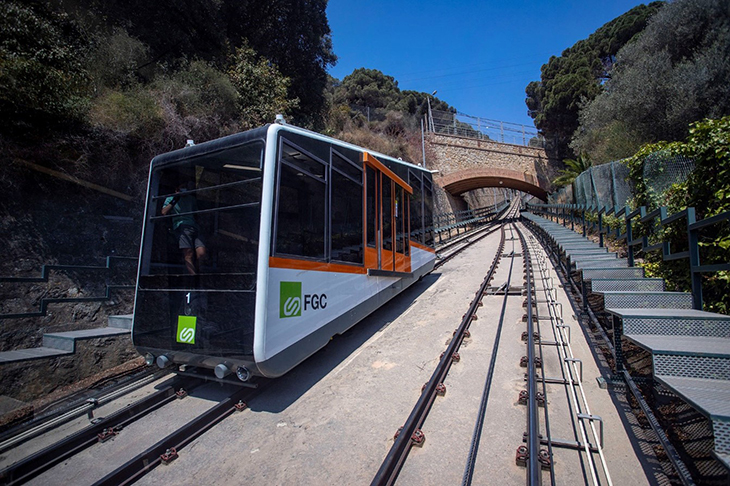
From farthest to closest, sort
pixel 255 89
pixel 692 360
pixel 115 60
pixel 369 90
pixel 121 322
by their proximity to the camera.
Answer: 1. pixel 369 90
2. pixel 255 89
3. pixel 115 60
4. pixel 121 322
5. pixel 692 360

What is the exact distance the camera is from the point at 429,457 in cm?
295

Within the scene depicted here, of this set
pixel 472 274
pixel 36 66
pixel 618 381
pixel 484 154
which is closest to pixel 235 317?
pixel 618 381

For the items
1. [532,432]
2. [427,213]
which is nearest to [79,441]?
[532,432]

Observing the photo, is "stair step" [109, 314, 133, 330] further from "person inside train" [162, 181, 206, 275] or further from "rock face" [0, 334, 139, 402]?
"person inside train" [162, 181, 206, 275]

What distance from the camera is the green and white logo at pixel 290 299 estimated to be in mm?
3772

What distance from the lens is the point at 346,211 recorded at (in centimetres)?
514

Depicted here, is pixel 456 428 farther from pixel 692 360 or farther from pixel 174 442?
pixel 174 442

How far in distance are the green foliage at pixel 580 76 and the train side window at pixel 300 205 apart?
31.6 metres

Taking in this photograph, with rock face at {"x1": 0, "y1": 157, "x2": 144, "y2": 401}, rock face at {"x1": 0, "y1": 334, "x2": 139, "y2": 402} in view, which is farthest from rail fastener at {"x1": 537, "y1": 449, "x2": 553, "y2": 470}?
rock face at {"x1": 0, "y1": 157, "x2": 144, "y2": 401}

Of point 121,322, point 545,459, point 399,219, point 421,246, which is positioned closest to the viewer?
point 545,459

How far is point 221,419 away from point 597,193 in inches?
453

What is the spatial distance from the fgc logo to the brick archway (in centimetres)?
2759

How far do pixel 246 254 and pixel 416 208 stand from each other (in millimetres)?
5431

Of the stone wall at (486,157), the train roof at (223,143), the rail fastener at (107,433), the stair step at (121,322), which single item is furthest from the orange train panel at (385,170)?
the stone wall at (486,157)
